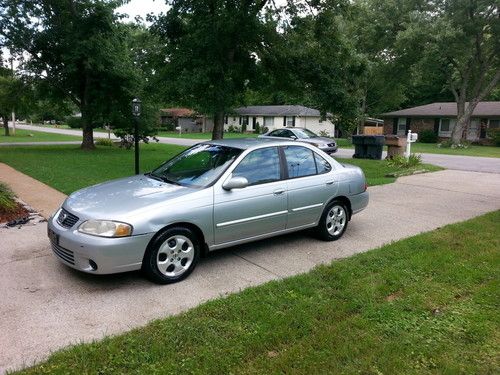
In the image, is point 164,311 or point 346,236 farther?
point 346,236

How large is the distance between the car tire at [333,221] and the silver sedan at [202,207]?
0.02 meters

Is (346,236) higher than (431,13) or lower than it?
lower

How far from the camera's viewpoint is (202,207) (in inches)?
185

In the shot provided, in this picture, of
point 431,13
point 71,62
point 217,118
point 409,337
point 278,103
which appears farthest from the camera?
point 278,103

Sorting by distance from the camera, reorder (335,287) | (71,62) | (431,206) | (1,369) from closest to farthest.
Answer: (1,369) < (335,287) < (431,206) < (71,62)

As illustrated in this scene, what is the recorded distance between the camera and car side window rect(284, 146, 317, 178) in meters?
5.79

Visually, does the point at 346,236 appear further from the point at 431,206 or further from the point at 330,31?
the point at 330,31

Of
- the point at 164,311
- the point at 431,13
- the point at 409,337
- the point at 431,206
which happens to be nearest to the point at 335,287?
the point at 409,337

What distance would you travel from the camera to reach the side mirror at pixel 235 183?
488cm

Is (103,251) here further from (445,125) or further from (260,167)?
(445,125)

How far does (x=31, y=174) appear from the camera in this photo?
1211 centimetres

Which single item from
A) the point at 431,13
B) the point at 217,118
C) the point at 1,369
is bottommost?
the point at 1,369

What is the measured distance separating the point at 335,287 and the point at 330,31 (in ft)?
40.8

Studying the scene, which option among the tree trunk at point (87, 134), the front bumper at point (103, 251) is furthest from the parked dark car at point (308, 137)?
the front bumper at point (103, 251)
